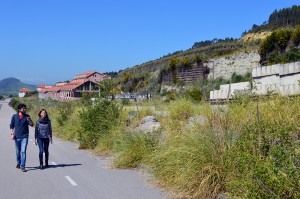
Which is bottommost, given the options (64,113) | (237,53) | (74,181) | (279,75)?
(74,181)

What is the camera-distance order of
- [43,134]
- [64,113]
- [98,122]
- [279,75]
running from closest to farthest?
[43,134] → [279,75] → [98,122] → [64,113]

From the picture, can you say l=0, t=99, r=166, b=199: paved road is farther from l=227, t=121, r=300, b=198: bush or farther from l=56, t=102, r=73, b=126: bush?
l=56, t=102, r=73, b=126: bush

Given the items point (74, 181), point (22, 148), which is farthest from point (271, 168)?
point (22, 148)

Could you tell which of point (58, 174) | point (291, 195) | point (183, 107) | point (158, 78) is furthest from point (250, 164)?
point (158, 78)

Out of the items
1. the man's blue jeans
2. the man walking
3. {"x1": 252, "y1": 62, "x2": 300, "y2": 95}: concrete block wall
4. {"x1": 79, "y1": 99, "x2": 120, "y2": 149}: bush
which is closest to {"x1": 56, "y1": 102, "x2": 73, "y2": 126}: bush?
{"x1": 79, "y1": 99, "x2": 120, "y2": 149}: bush

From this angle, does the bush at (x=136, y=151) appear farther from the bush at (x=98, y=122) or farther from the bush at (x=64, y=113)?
the bush at (x=64, y=113)

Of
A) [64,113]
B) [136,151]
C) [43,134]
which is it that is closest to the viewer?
[136,151]

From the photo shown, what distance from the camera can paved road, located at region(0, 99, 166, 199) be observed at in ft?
29.6

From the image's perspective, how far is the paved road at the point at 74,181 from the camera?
9016 mm

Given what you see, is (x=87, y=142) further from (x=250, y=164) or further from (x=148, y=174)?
(x=250, y=164)

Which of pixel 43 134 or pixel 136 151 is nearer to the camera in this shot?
pixel 136 151

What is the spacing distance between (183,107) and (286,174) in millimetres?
10285

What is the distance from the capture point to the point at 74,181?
34.6 feet

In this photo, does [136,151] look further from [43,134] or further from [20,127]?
[20,127]
